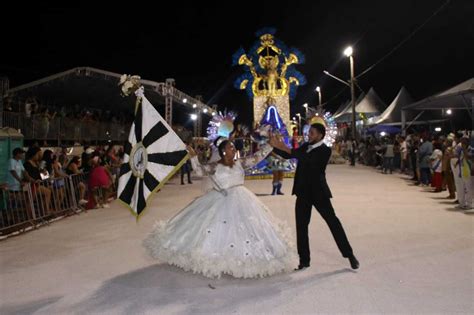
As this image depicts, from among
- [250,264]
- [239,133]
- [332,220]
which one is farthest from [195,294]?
[239,133]

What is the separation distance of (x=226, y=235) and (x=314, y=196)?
1.25m

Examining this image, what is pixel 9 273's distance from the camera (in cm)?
541

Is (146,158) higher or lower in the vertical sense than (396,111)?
lower

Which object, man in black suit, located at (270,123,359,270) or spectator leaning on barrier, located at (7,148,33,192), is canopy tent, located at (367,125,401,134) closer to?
spectator leaning on barrier, located at (7,148,33,192)

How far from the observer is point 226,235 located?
4.85 metres

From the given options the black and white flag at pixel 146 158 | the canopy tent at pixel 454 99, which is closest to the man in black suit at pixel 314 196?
the black and white flag at pixel 146 158

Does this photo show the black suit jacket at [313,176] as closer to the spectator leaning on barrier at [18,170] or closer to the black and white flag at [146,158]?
the black and white flag at [146,158]

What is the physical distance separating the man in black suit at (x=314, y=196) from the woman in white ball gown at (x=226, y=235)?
0.21 metres

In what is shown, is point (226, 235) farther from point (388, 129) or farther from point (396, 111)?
point (388, 129)

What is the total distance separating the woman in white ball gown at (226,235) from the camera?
468cm

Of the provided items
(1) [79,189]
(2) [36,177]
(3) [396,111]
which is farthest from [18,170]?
(3) [396,111]

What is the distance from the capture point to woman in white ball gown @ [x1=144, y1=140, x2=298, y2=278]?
468 cm

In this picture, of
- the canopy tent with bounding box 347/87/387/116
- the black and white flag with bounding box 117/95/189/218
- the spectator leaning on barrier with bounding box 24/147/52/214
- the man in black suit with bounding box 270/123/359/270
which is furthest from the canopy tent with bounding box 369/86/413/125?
Result: the black and white flag with bounding box 117/95/189/218

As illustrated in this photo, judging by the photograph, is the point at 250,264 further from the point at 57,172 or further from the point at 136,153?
the point at 57,172
